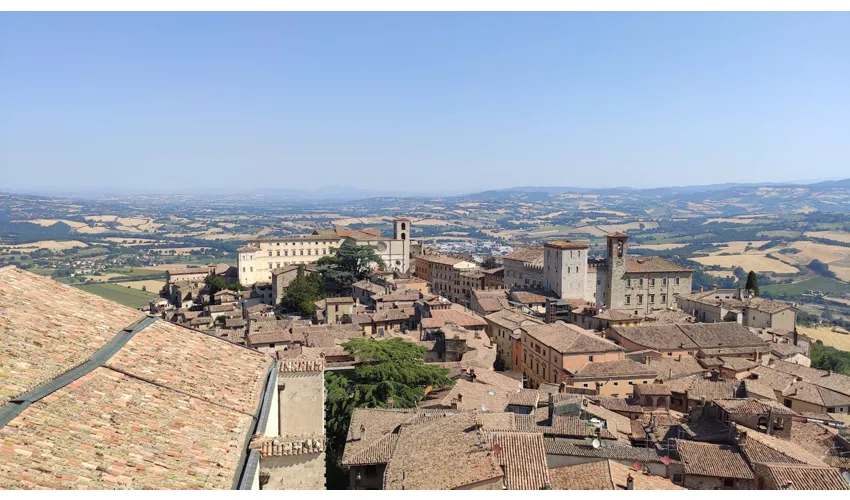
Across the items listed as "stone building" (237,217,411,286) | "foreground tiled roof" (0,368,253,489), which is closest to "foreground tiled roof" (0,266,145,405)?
"foreground tiled roof" (0,368,253,489)

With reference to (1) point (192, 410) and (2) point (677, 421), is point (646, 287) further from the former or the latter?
(1) point (192, 410)

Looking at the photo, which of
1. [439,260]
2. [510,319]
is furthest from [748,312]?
[439,260]

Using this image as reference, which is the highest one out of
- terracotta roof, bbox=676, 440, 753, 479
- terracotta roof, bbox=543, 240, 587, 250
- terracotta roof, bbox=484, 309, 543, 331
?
terracotta roof, bbox=543, 240, 587, 250

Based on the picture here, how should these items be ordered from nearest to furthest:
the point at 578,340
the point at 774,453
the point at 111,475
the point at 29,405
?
1. the point at 111,475
2. the point at 29,405
3. the point at 774,453
4. the point at 578,340

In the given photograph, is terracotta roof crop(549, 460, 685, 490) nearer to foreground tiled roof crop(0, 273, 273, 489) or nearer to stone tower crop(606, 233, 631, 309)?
foreground tiled roof crop(0, 273, 273, 489)

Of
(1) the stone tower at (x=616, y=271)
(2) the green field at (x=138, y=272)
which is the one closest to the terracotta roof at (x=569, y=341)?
(1) the stone tower at (x=616, y=271)

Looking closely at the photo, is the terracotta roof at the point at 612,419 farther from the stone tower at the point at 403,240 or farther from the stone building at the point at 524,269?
the stone tower at the point at 403,240

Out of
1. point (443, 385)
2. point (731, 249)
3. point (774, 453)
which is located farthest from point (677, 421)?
point (731, 249)
